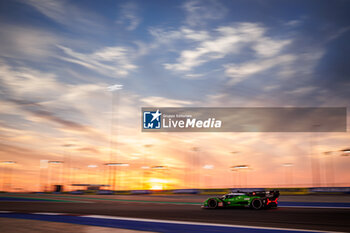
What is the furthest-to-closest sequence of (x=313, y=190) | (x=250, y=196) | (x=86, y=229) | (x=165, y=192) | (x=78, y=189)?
(x=78, y=189)
(x=165, y=192)
(x=313, y=190)
(x=250, y=196)
(x=86, y=229)

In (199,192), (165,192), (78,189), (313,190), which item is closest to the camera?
(313,190)

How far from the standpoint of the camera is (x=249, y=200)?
45.4 ft

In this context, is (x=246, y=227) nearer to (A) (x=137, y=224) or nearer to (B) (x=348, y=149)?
(A) (x=137, y=224)

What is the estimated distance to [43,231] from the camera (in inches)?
298

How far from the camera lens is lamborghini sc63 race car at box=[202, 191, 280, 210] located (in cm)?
1359

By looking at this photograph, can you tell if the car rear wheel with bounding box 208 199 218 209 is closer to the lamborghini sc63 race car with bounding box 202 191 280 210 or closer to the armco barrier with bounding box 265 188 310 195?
the lamborghini sc63 race car with bounding box 202 191 280 210

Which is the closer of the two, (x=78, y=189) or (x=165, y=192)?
(x=165, y=192)

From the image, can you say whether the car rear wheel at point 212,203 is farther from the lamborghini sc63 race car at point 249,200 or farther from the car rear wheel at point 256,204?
the car rear wheel at point 256,204

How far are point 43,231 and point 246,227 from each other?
5.57 metres

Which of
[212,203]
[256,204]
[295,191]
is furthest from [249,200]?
[295,191]

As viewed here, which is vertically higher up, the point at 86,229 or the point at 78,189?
the point at 86,229

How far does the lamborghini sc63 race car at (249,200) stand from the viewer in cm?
1359

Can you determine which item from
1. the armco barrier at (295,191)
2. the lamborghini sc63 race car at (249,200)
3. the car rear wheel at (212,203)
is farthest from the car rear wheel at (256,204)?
the armco barrier at (295,191)

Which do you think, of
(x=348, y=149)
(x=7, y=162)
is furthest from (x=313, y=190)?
(x=7, y=162)
